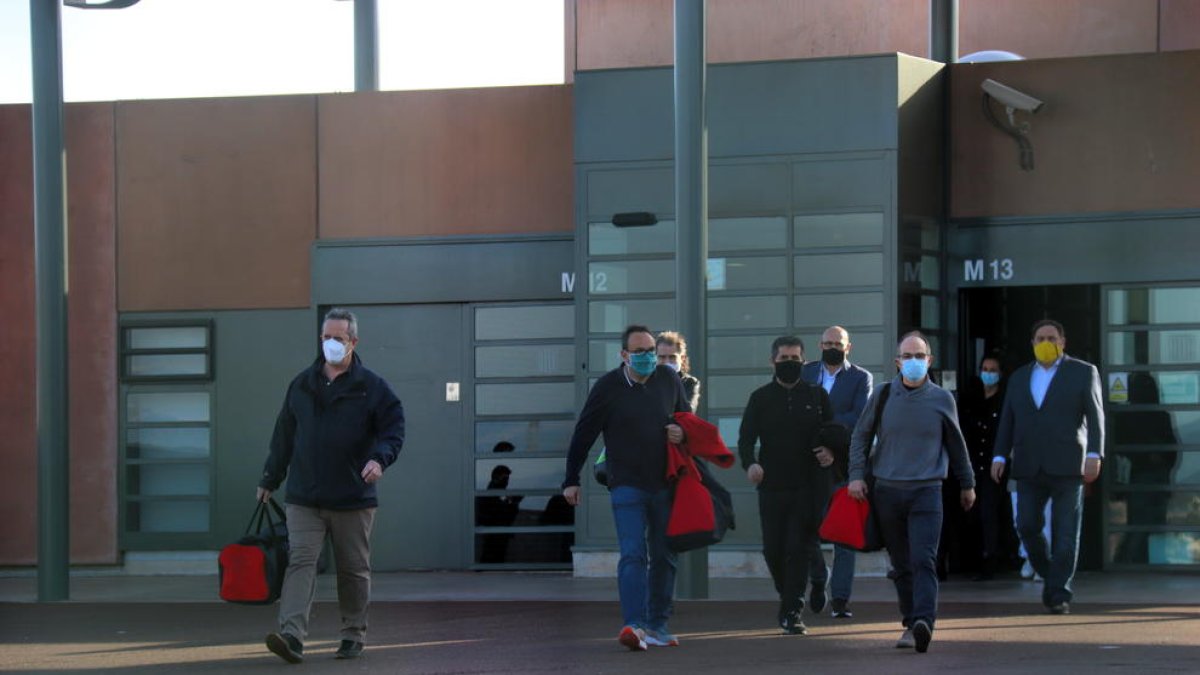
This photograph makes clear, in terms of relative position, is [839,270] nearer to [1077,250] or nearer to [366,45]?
[1077,250]

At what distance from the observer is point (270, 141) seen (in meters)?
17.6

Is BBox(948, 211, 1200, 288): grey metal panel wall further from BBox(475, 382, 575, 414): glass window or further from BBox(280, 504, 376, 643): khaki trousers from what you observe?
BBox(280, 504, 376, 643): khaki trousers

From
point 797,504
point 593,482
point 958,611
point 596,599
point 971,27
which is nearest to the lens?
point 797,504

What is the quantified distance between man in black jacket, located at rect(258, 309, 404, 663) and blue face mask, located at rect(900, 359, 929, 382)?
2.81 m

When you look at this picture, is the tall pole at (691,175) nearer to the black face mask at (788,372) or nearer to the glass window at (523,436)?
the black face mask at (788,372)

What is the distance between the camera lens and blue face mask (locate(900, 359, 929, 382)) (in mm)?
10711

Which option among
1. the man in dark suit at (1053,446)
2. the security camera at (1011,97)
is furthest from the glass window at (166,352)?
the man in dark suit at (1053,446)

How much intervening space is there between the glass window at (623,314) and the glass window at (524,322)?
0.68 meters

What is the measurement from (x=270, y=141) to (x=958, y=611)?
26.2ft

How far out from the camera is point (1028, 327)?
1864 centimetres

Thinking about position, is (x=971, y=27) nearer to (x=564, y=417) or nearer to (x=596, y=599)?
(x=564, y=417)

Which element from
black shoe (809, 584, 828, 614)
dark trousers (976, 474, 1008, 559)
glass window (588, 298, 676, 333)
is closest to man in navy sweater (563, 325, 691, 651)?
black shoe (809, 584, 828, 614)

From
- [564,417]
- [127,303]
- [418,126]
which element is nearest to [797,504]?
[564,417]

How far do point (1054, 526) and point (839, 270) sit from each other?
12.2 feet
